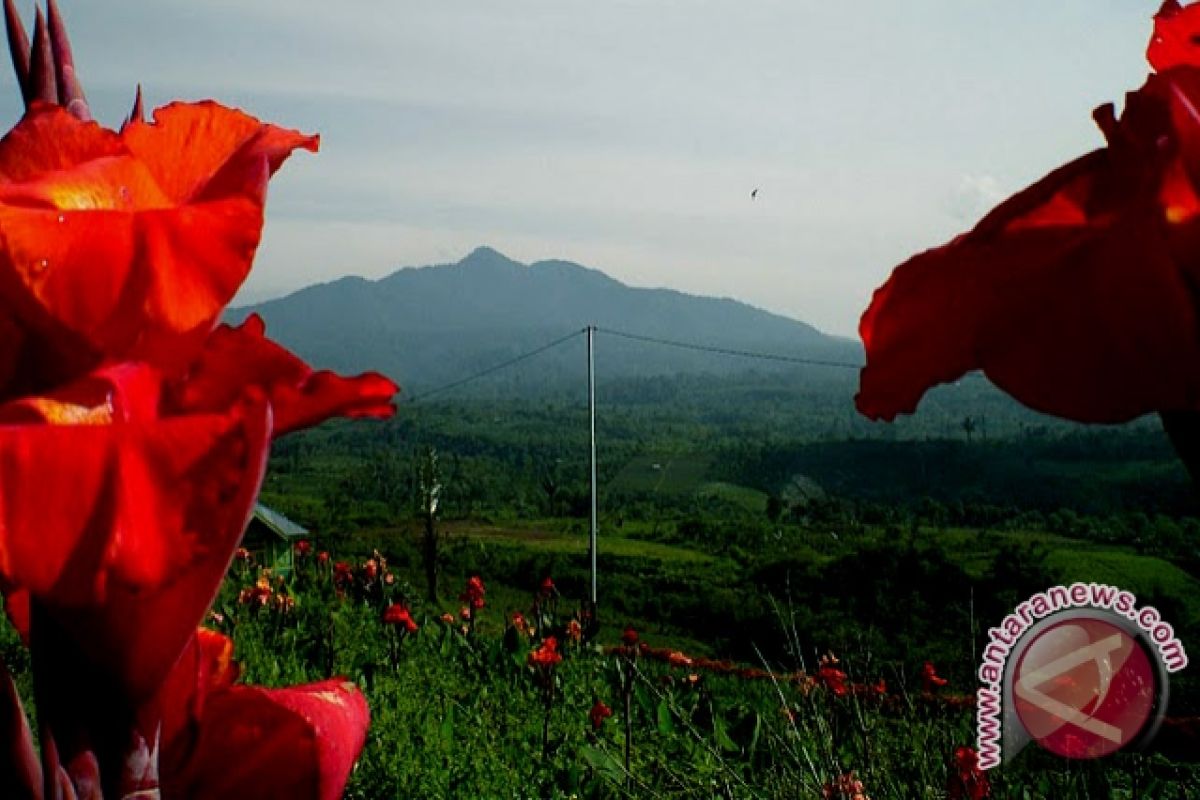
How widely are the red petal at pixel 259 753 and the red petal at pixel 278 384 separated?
129 mm

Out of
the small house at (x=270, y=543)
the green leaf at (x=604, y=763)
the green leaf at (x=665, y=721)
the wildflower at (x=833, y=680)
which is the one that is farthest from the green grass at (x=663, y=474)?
the wildflower at (x=833, y=680)

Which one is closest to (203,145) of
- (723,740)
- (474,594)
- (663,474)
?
(723,740)

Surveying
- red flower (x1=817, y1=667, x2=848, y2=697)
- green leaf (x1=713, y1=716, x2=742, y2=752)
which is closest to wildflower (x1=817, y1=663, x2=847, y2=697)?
red flower (x1=817, y1=667, x2=848, y2=697)

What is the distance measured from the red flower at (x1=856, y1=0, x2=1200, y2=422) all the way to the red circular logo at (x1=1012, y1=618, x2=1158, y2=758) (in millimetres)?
218

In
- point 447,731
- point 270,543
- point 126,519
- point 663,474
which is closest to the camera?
point 126,519

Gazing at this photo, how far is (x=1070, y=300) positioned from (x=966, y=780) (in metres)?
2.52

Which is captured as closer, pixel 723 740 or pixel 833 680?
pixel 833 680

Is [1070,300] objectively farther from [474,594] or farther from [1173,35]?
[474,594]

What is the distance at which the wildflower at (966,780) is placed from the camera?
250 cm

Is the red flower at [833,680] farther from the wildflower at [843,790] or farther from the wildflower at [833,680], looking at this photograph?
the wildflower at [843,790]

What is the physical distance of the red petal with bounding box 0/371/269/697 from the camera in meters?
0.34

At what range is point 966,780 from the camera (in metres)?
2.62

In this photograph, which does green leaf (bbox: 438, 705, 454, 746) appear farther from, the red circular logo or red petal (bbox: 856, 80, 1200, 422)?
red petal (bbox: 856, 80, 1200, 422)

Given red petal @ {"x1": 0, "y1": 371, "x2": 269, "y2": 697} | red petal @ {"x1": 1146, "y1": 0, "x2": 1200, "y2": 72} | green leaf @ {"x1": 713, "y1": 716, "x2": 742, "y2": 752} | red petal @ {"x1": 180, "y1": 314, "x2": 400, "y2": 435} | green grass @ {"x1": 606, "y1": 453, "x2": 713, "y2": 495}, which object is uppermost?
red petal @ {"x1": 1146, "y1": 0, "x2": 1200, "y2": 72}
